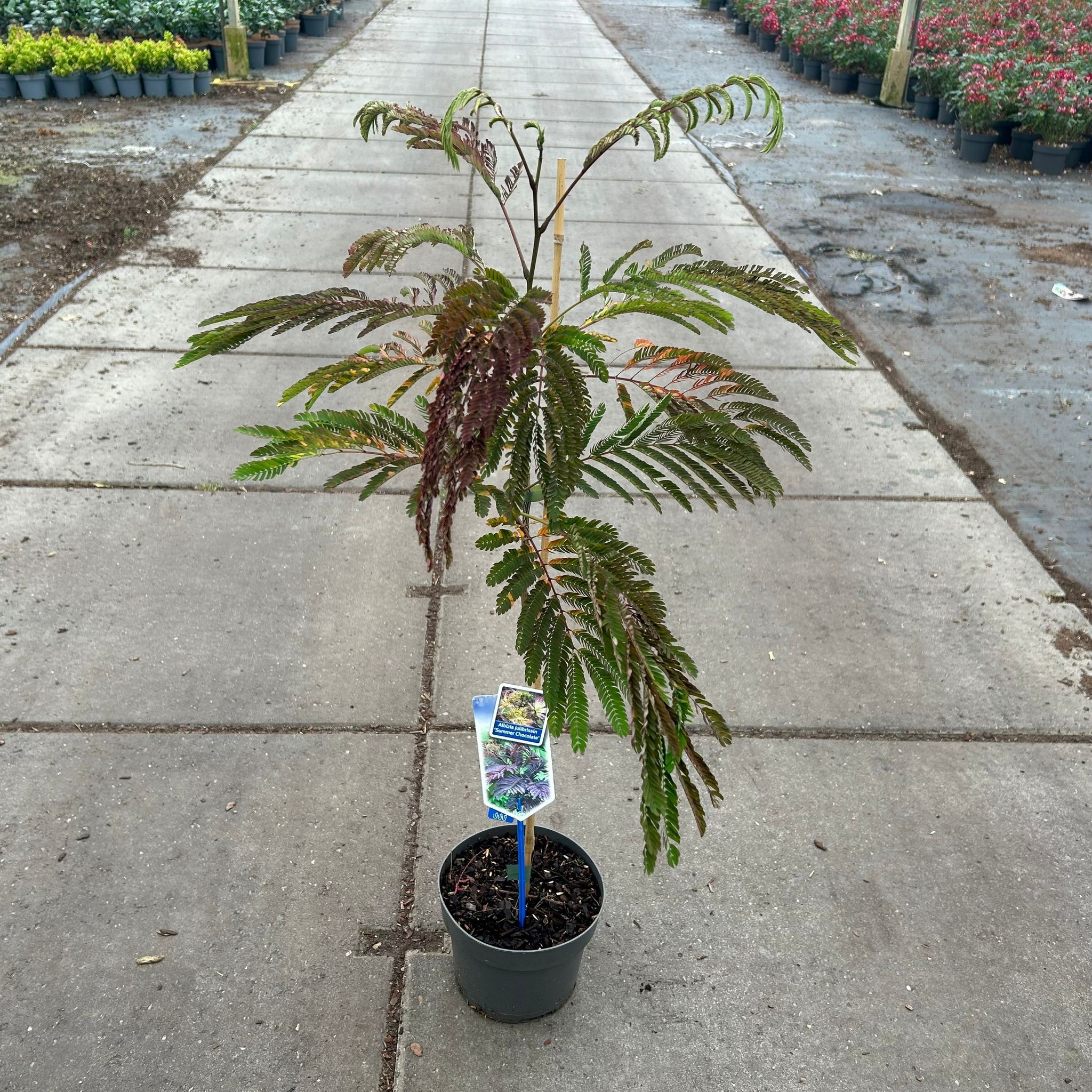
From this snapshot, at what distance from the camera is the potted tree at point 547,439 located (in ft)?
5.67

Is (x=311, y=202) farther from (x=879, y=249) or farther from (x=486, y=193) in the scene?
(x=879, y=249)

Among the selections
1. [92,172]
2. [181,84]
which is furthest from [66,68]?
[92,172]

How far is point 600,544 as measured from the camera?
2.01m

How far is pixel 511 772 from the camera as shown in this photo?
2.43 m

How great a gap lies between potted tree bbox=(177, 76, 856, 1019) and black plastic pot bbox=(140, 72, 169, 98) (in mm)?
12583

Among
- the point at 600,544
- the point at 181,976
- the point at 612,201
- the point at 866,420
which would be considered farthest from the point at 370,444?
the point at 612,201

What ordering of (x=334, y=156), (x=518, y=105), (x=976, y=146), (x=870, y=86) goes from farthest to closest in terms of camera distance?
(x=870, y=86), (x=518, y=105), (x=976, y=146), (x=334, y=156)

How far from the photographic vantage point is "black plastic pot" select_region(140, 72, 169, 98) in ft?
42.5

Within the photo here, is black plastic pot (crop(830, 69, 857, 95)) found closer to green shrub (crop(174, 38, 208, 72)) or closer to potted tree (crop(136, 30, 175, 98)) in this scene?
green shrub (crop(174, 38, 208, 72))

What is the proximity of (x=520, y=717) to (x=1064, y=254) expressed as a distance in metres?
8.75

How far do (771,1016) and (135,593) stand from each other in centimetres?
301

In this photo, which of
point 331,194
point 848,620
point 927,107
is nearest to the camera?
point 848,620

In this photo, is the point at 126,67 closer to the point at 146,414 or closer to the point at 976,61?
the point at 146,414

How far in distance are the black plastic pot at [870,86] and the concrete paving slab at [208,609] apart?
1387 cm
